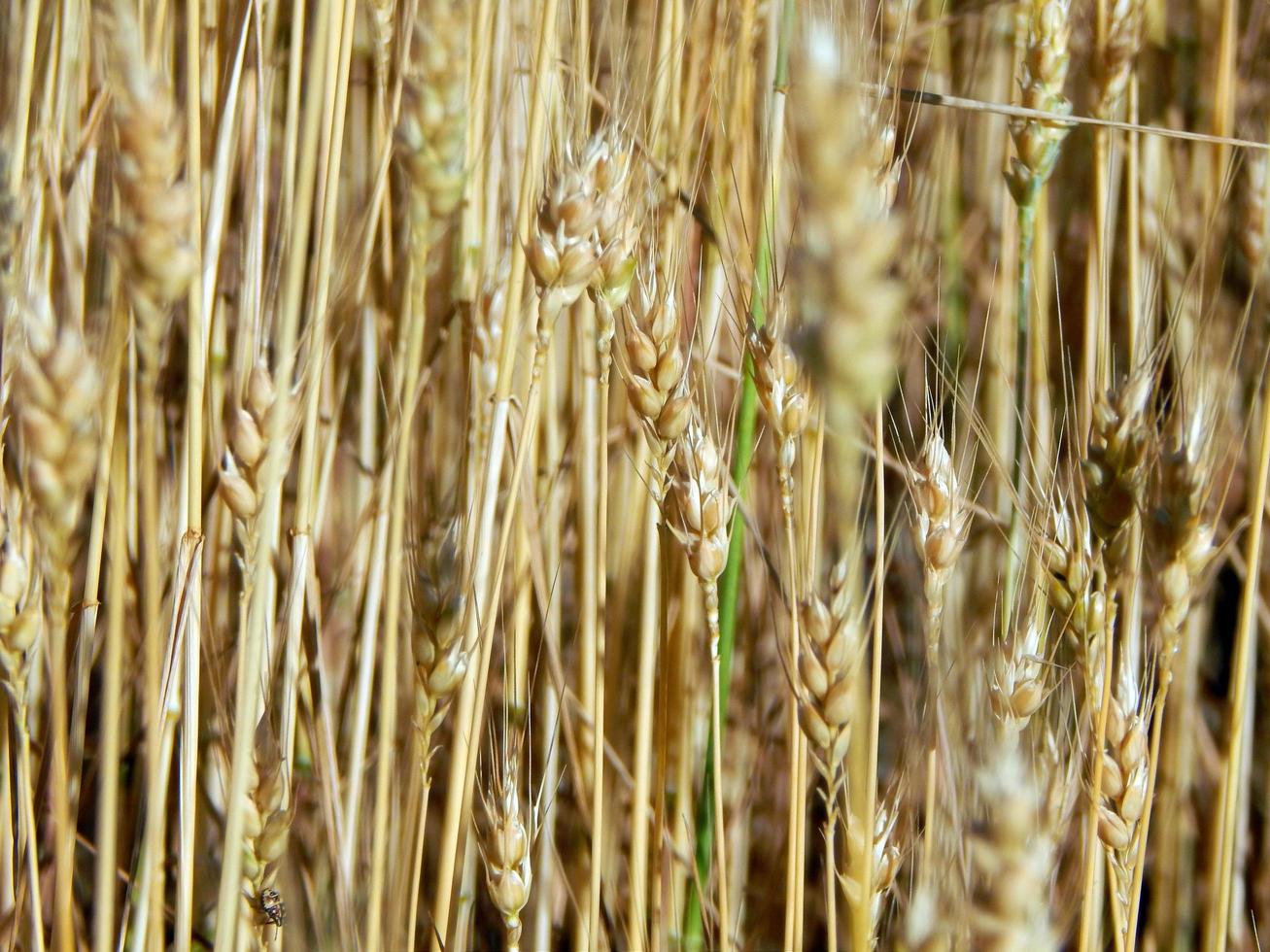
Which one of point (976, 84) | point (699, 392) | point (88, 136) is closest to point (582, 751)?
point (699, 392)

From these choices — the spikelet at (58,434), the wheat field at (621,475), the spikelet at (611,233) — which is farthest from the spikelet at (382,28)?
the spikelet at (58,434)

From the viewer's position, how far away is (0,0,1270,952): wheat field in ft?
1.47

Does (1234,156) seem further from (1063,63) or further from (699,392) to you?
(699,392)

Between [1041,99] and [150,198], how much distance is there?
25.5 inches

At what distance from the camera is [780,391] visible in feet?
1.83

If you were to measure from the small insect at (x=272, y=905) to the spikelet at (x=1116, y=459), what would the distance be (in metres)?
0.55

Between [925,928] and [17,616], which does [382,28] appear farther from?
[925,928]

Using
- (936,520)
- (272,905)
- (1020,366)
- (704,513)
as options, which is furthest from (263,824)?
(1020,366)

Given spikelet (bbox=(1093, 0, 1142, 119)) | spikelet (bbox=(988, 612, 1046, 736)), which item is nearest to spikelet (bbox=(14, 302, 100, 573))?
spikelet (bbox=(988, 612, 1046, 736))

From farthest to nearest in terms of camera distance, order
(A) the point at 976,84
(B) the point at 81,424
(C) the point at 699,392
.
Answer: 1. (A) the point at 976,84
2. (C) the point at 699,392
3. (B) the point at 81,424

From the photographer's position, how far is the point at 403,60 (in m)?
0.60

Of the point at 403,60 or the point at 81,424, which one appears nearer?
the point at 81,424

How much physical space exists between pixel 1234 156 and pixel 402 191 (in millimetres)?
783

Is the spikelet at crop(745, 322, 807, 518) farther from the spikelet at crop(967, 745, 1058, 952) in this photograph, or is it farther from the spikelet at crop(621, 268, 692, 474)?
the spikelet at crop(967, 745, 1058, 952)
